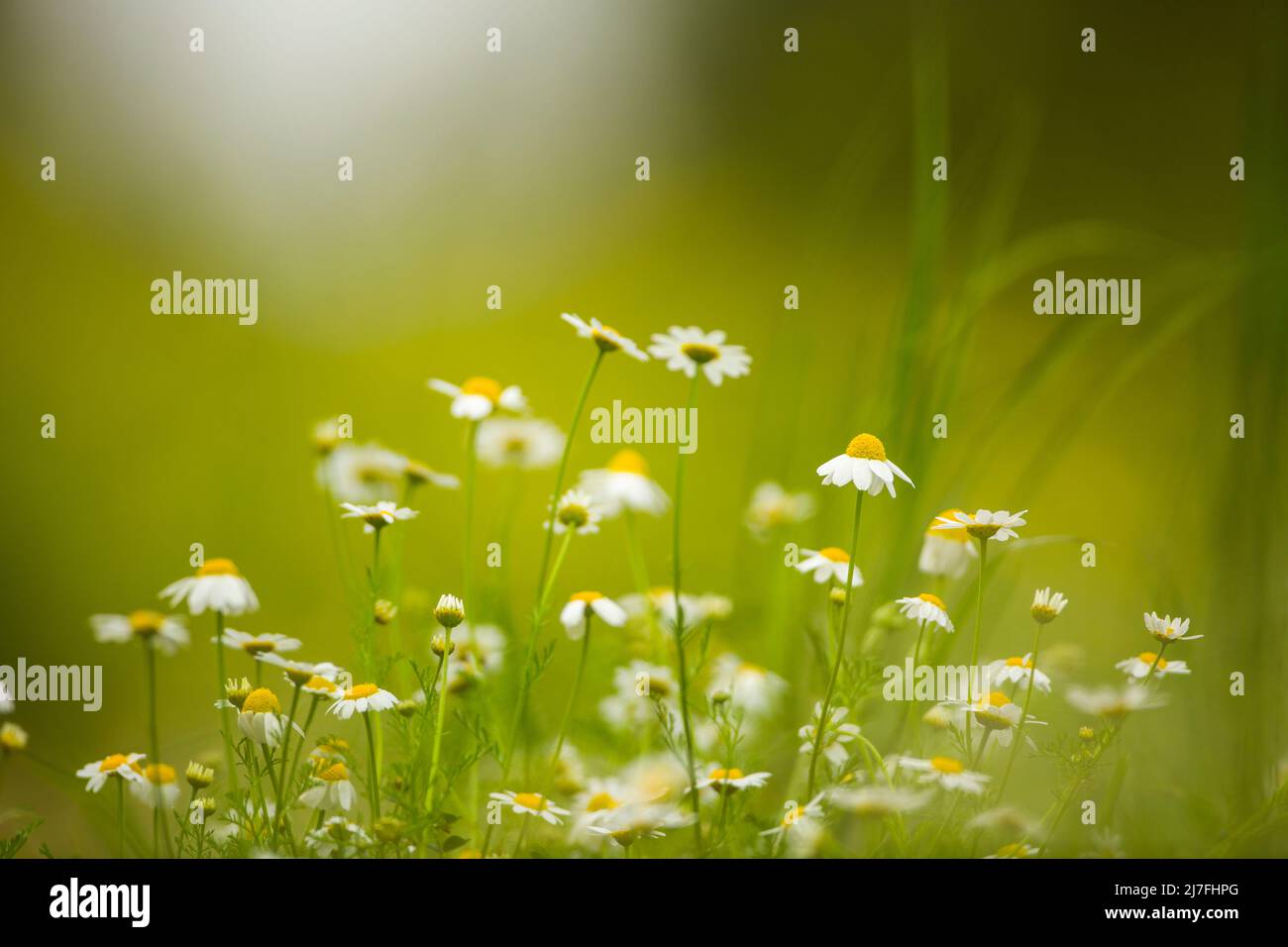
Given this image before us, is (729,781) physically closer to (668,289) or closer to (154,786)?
(154,786)

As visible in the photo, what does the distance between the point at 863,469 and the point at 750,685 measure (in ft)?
0.82

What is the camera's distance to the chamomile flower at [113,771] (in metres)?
0.67

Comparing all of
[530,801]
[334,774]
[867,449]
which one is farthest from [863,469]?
[334,774]

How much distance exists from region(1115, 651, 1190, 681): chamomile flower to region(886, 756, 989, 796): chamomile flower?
0.51 feet

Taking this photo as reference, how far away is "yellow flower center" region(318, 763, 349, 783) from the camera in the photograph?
674 millimetres

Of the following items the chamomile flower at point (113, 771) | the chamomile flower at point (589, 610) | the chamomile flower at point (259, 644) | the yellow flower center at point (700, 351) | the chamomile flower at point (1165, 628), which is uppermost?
the yellow flower center at point (700, 351)

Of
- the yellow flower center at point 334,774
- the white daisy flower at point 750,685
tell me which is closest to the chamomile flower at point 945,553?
the white daisy flower at point 750,685

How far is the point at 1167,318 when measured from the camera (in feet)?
3.33

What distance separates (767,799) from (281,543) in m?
0.69

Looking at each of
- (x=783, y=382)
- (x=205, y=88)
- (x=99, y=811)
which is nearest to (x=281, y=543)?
(x=99, y=811)

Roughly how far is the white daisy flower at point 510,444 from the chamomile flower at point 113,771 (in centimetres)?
41

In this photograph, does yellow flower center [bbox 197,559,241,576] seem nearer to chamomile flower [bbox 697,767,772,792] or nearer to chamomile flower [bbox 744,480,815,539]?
chamomile flower [bbox 697,767,772,792]

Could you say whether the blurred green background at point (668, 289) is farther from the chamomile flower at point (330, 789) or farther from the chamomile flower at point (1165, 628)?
the chamomile flower at point (330, 789)

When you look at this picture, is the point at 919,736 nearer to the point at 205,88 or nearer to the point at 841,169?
the point at 841,169
